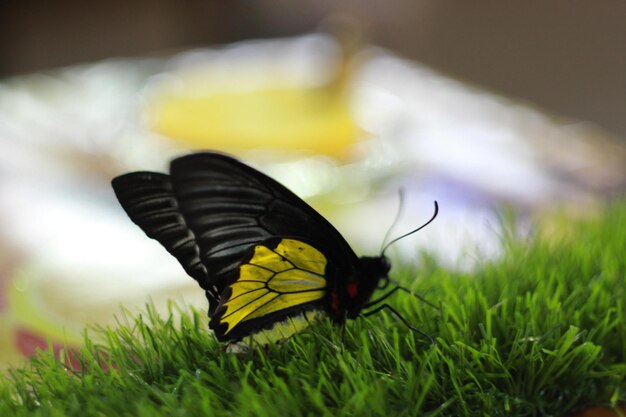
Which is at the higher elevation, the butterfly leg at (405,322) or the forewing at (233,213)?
the forewing at (233,213)

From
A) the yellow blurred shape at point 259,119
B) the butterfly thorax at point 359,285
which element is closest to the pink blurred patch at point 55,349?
the butterfly thorax at point 359,285

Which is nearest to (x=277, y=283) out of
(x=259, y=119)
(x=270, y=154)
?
(x=270, y=154)

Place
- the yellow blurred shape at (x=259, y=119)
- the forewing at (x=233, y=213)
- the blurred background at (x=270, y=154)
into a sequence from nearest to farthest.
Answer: the forewing at (x=233, y=213) < the blurred background at (x=270, y=154) < the yellow blurred shape at (x=259, y=119)

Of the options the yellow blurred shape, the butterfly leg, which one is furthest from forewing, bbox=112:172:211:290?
the yellow blurred shape

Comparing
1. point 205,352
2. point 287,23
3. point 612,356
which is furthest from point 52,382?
point 287,23

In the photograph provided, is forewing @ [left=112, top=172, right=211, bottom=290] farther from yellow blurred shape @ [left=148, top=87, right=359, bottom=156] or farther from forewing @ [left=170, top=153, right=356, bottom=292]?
yellow blurred shape @ [left=148, top=87, right=359, bottom=156]

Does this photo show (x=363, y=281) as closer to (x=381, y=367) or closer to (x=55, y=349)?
(x=381, y=367)

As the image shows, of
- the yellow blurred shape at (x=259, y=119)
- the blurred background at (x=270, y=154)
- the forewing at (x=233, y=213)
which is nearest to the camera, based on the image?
the forewing at (x=233, y=213)

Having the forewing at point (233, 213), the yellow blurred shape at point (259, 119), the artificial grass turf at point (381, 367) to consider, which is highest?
the yellow blurred shape at point (259, 119)

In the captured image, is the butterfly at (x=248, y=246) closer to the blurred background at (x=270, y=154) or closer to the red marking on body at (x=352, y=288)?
the red marking on body at (x=352, y=288)
